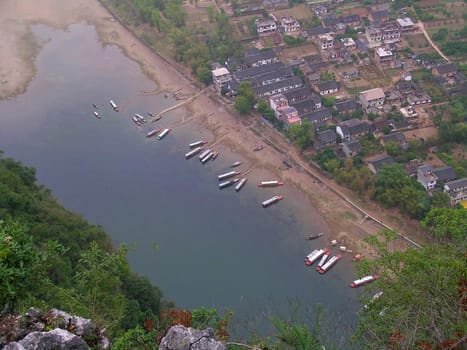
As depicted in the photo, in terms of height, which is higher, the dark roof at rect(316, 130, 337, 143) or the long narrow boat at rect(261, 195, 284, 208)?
the dark roof at rect(316, 130, 337, 143)

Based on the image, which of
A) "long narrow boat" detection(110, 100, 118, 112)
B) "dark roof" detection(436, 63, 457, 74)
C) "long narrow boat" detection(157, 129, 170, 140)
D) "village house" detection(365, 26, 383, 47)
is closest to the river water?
"long narrow boat" detection(157, 129, 170, 140)

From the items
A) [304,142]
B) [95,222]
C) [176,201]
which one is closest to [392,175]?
[304,142]

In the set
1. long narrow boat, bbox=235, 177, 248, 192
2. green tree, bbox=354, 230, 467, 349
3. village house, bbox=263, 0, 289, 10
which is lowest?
long narrow boat, bbox=235, 177, 248, 192

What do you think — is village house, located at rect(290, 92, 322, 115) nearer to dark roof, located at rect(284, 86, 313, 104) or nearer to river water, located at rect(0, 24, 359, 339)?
dark roof, located at rect(284, 86, 313, 104)

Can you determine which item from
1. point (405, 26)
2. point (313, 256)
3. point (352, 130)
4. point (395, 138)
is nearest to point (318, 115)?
point (352, 130)

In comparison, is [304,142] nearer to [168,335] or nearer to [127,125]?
[127,125]

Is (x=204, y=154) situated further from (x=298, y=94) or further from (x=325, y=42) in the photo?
(x=325, y=42)
